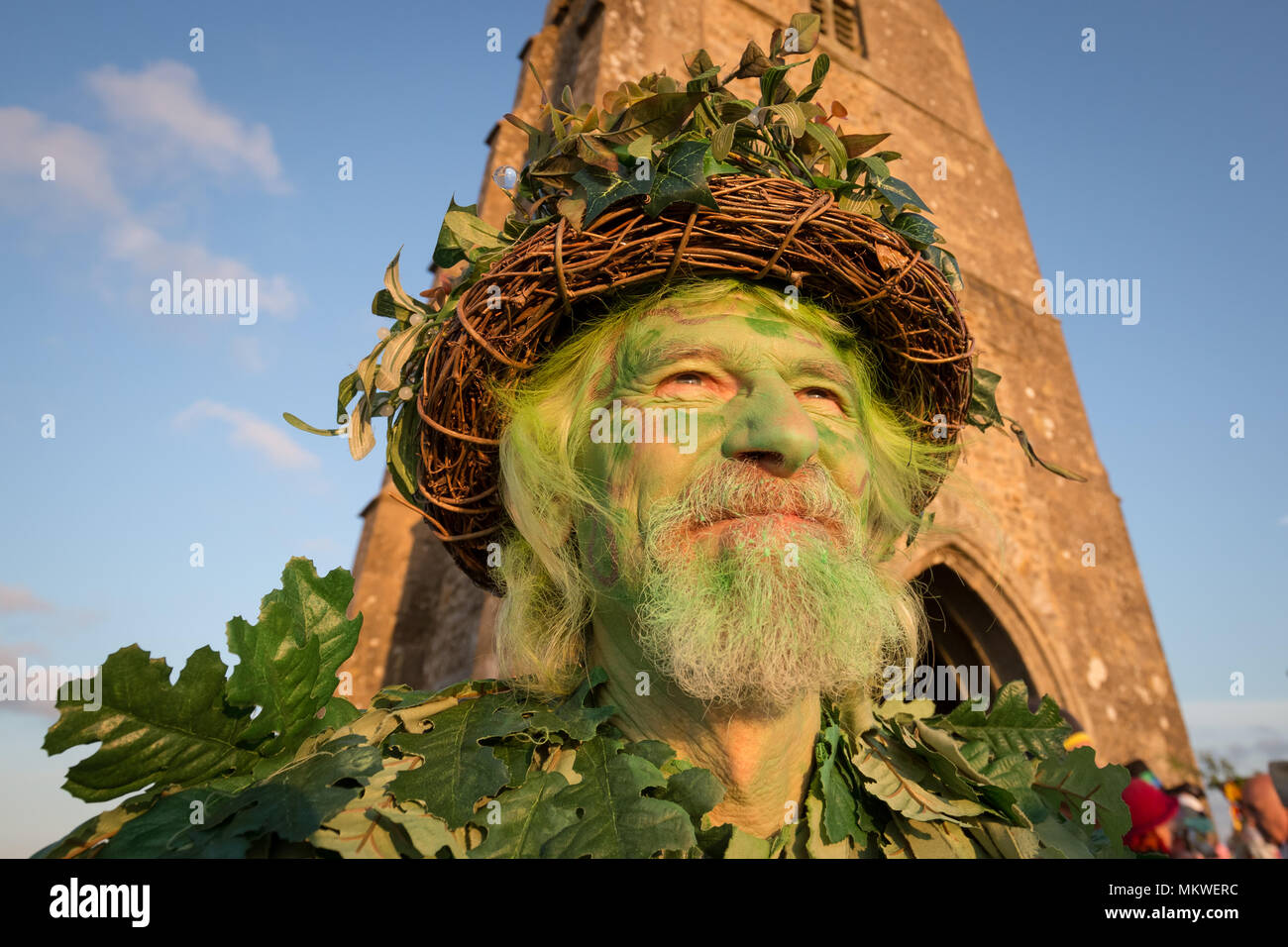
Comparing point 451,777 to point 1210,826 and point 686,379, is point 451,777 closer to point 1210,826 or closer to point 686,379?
point 686,379

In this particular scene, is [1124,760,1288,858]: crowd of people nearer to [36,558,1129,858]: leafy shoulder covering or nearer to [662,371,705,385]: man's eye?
[36,558,1129,858]: leafy shoulder covering

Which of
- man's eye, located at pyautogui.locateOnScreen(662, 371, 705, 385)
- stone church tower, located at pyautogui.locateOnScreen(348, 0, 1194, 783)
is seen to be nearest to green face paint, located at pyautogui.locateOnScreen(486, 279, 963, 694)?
man's eye, located at pyautogui.locateOnScreen(662, 371, 705, 385)

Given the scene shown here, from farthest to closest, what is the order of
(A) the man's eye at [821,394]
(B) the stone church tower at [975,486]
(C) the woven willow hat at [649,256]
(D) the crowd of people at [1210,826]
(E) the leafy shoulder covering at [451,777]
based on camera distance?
(B) the stone church tower at [975,486] < (D) the crowd of people at [1210,826] < (A) the man's eye at [821,394] < (C) the woven willow hat at [649,256] < (E) the leafy shoulder covering at [451,777]

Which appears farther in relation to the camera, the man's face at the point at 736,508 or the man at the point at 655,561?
the man's face at the point at 736,508

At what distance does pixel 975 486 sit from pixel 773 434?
452 centimetres

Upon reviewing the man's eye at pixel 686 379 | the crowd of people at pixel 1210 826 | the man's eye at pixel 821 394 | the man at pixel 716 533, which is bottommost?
the crowd of people at pixel 1210 826

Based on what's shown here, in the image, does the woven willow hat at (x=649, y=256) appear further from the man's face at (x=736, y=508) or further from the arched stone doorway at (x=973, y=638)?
the arched stone doorway at (x=973, y=638)

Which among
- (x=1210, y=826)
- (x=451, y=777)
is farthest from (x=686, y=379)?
(x=1210, y=826)

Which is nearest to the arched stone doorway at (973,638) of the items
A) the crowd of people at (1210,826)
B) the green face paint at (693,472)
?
the crowd of people at (1210,826)

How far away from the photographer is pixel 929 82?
9.16m

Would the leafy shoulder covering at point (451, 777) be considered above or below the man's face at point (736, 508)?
below

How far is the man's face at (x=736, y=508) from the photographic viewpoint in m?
1.35
